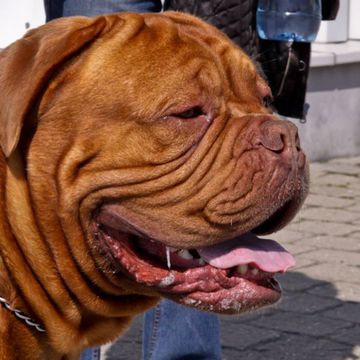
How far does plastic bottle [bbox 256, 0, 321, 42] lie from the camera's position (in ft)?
13.8

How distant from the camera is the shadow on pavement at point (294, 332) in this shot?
5.34m

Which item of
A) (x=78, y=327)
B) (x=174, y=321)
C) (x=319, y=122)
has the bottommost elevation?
(x=319, y=122)

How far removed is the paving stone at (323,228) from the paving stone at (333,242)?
0.10 meters

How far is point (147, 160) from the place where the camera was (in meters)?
3.23

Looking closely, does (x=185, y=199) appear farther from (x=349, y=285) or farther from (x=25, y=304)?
(x=349, y=285)

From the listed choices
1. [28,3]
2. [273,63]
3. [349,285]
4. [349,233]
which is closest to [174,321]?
[273,63]

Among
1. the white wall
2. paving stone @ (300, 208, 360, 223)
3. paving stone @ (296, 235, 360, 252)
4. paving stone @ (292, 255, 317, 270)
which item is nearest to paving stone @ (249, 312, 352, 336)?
paving stone @ (292, 255, 317, 270)

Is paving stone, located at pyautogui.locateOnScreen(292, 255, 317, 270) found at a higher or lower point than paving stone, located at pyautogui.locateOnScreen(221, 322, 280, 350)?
lower

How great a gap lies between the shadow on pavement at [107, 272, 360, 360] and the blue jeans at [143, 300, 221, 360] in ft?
2.88

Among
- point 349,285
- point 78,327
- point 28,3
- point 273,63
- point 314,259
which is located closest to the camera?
point 78,327

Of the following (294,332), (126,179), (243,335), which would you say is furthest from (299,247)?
(126,179)

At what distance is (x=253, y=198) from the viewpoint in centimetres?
323

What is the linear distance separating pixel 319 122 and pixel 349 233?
197 cm

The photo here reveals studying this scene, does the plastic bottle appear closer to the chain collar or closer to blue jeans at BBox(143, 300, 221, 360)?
blue jeans at BBox(143, 300, 221, 360)
